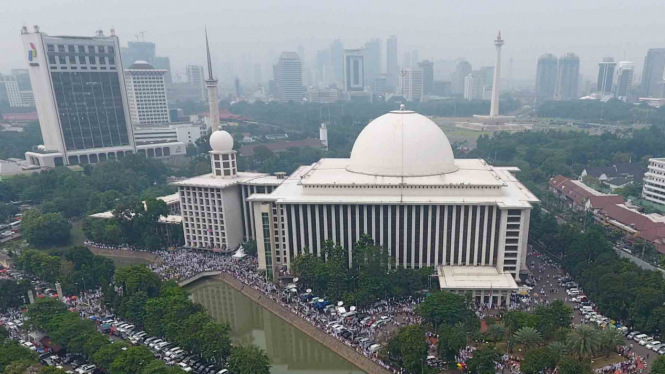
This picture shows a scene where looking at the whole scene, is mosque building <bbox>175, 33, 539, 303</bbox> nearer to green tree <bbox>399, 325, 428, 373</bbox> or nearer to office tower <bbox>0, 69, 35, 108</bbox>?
green tree <bbox>399, 325, 428, 373</bbox>

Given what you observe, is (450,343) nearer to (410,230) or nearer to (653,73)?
(410,230)

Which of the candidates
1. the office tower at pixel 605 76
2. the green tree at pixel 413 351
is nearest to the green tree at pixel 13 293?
the green tree at pixel 413 351

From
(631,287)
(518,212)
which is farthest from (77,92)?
(631,287)

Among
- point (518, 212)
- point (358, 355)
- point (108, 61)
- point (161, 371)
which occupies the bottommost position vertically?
point (358, 355)

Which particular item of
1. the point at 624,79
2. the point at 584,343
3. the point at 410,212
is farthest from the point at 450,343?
the point at 624,79

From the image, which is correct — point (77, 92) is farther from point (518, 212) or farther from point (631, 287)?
point (631, 287)
